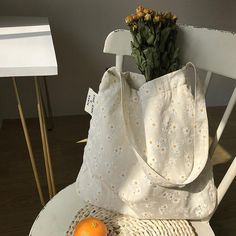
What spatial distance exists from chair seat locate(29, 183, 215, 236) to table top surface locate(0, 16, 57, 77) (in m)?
0.29

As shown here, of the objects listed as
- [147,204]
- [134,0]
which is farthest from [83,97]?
[147,204]

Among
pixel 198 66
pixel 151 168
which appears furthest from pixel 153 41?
pixel 151 168

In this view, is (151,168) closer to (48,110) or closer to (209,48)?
(209,48)

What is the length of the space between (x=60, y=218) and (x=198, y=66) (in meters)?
0.47

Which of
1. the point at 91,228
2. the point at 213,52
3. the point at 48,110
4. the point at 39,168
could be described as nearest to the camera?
the point at 91,228

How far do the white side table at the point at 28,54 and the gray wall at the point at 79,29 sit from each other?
0.28 m

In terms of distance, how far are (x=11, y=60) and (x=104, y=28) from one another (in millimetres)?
843

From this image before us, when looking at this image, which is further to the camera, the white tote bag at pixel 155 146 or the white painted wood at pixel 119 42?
the white painted wood at pixel 119 42

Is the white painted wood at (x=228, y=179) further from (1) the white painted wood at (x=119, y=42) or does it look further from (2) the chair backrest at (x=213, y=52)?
(1) the white painted wood at (x=119, y=42)

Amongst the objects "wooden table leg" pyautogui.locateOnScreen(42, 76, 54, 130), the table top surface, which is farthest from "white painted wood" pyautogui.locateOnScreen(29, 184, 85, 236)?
"wooden table leg" pyautogui.locateOnScreen(42, 76, 54, 130)

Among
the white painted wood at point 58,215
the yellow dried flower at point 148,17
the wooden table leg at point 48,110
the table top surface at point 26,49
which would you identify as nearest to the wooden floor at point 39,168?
the wooden table leg at point 48,110

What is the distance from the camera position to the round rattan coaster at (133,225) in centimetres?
76

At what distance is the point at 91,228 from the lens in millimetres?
714

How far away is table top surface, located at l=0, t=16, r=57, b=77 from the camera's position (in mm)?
794
